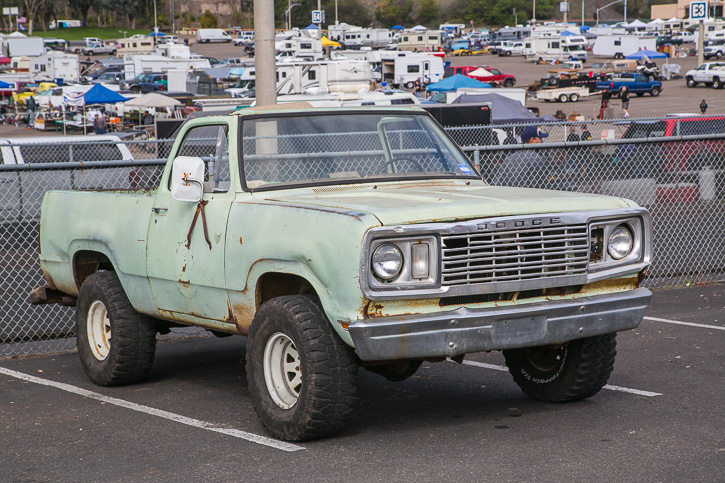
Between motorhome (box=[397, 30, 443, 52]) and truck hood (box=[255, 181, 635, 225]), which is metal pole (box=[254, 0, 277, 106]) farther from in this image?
motorhome (box=[397, 30, 443, 52])

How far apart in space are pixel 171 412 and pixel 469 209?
2517 mm

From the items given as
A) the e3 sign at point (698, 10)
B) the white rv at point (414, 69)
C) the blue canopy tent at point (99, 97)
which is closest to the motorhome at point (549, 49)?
the white rv at point (414, 69)

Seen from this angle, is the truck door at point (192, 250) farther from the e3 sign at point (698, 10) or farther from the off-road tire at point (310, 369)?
the e3 sign at point (698, 10)

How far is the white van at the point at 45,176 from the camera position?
34.4 feet

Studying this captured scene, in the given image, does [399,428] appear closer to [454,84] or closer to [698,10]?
[454,84]

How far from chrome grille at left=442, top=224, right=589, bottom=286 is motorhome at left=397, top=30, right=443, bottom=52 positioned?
99.6 meters

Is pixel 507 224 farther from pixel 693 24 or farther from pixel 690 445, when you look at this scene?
pixel 693 24

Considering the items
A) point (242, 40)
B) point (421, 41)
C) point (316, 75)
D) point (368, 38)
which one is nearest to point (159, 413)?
point (316, 75)

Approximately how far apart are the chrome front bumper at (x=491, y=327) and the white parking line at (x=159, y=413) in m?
0.87

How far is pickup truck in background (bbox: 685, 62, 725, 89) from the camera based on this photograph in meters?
58.0

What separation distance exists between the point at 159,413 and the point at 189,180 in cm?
157

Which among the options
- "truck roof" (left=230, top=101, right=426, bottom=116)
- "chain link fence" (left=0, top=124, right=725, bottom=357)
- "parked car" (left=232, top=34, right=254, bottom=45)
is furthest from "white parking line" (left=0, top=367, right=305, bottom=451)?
"parked car" (left=232, top=34, right=254, bottom=45)

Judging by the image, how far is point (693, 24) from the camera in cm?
13400

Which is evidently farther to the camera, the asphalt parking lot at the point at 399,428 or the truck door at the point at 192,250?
the truck door at the point at 192,250
